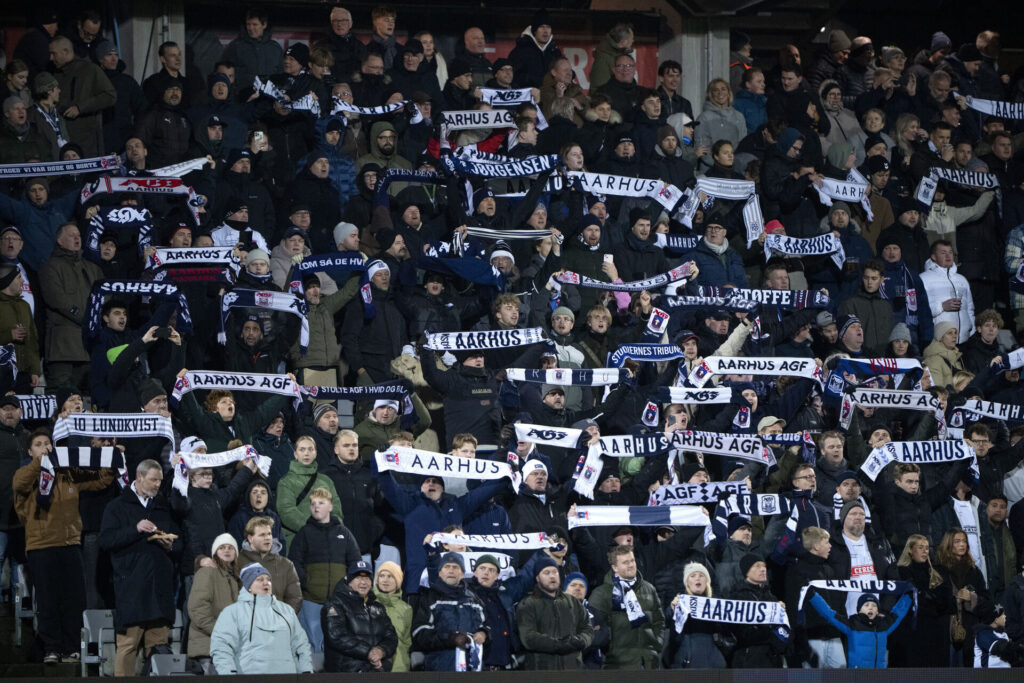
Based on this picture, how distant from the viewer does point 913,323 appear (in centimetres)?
1656

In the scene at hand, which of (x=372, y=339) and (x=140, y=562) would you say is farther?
(x=372, y=339)

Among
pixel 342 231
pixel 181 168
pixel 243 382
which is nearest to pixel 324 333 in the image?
pixel 342 231

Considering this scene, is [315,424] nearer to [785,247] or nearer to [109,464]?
[109,464]

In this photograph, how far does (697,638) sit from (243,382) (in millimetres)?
4044

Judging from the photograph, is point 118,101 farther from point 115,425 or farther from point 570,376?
point 570,376

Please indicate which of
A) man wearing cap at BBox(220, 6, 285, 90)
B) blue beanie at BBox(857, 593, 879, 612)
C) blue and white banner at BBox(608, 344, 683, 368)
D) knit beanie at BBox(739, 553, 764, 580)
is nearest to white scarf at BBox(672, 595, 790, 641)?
knit beanie at BBox(739, 553, 764, 580)

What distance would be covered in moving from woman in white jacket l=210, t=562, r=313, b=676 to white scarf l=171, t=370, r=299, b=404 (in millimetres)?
2134

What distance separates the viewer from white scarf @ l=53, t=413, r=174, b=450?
1280 cm

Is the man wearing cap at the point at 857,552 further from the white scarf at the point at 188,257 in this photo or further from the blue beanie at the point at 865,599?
the white scarf at the point at 188,257

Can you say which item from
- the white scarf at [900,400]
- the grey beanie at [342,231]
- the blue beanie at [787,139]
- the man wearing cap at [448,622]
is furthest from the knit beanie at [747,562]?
the blue beanie at [787,139]

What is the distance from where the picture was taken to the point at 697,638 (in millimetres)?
12578

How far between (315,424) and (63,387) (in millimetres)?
2175

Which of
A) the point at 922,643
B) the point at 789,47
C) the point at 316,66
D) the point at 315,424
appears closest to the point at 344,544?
the point at 315,424

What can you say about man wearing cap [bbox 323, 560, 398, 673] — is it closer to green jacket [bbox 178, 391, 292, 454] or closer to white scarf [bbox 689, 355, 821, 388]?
green jacket [bbox 178, 391, 292, 454]
